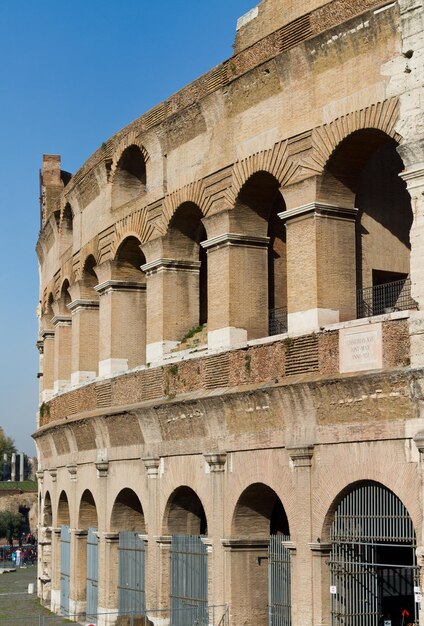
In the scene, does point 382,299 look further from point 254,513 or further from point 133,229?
point 133,229

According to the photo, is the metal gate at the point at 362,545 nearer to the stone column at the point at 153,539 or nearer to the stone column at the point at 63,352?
the stone column at the point at 153,539

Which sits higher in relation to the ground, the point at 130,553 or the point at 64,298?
the point at 64,298

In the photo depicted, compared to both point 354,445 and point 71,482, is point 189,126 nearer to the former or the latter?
point 354,445

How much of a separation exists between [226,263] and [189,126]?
8.88 feet

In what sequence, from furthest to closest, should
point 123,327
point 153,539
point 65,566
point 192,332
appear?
point 65,566 → point 123,327 → point 192,332 → point 153,539

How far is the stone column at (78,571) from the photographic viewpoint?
2328cm

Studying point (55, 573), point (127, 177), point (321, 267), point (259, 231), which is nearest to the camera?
point (321, 267)

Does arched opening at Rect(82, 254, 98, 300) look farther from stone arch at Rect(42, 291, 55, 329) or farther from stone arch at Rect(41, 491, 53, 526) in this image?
stone arch at Rect(41, 491, 53, 526)

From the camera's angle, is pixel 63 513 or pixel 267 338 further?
pixel 63 513

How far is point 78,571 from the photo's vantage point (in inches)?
922

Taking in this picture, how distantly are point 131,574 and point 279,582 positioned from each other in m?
4.61

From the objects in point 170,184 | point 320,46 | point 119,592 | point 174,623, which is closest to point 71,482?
point 119,592

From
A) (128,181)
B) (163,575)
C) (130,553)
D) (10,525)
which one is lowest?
(10,525)

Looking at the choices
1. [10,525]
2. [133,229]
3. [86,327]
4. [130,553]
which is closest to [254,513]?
[130,553]
